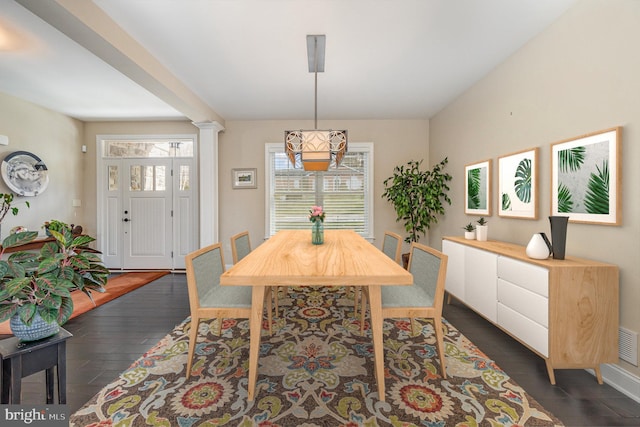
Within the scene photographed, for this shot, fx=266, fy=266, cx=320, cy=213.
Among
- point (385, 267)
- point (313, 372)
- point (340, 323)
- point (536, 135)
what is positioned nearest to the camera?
point (385, 267)

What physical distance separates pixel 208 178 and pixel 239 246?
206cm

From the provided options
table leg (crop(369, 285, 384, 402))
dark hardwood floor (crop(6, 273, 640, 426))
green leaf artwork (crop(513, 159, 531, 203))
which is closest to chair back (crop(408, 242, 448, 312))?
table leg (crop(369, 285, 384, 402))

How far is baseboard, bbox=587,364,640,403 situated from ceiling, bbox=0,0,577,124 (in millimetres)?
2540

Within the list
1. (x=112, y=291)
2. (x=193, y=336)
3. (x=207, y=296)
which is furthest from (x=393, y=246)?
(x=112, y=291)

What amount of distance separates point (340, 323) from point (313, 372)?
0.77 m

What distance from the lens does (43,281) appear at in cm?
109

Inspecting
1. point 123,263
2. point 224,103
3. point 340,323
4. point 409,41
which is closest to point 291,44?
point 409,41

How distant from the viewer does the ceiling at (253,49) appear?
1964 mm

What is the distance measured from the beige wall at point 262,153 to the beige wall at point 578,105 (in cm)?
157

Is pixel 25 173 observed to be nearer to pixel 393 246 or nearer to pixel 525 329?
pixel 393 246

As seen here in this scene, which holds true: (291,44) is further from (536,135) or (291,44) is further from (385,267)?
(536,135)

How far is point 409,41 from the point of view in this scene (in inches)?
93.4

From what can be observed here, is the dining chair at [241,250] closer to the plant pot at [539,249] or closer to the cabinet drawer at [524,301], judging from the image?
the cabinet drawer at [524,301]

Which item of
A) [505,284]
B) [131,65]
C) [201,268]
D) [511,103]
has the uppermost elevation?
[131,65]
